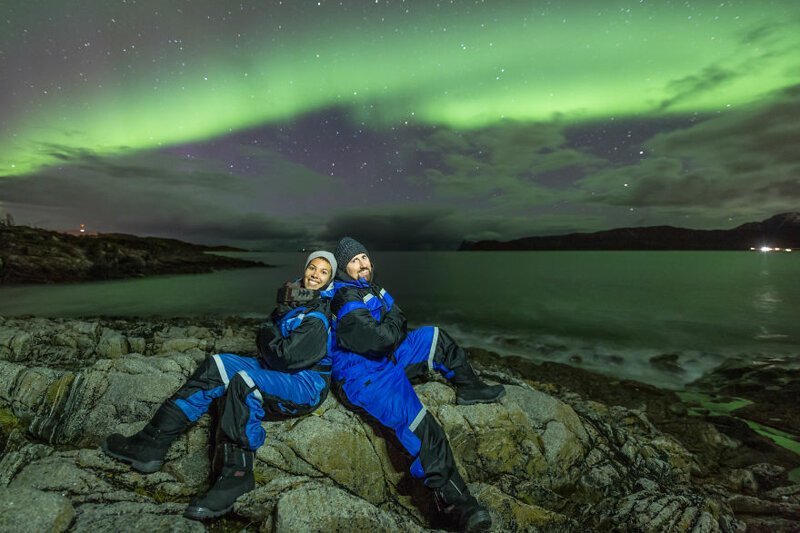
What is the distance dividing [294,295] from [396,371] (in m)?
1.64

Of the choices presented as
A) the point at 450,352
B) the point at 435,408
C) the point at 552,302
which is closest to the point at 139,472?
the point at 435,408

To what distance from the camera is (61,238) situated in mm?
57875

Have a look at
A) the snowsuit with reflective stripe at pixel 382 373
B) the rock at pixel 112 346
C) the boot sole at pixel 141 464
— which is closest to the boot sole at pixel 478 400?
the snowsuit with reflective stripe at pixel 382 373

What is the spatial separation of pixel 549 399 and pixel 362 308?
3.82 m

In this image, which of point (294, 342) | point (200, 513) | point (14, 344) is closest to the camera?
point (200, 513)

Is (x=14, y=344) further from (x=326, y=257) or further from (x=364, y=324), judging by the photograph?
(x=364, y=324)

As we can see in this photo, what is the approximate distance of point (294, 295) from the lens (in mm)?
4453

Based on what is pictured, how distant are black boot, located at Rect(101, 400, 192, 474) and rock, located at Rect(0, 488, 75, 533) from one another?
2.85 feet

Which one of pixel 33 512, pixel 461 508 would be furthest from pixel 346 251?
pixel 33 512

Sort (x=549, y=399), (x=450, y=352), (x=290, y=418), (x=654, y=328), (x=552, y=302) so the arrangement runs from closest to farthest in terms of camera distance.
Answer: (x=290, y=418), (x=450, y=352), (x=549, y=399), (x=654, y=328), (x=552, y=302)

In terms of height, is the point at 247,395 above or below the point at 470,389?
above

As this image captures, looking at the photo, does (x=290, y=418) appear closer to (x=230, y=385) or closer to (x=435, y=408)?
(x=230, y=385)

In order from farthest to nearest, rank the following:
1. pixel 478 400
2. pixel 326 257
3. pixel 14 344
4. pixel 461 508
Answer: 1. pixel 14 344
2. pixel 478 400
3. pixel 326 257
4. pixel 461 508

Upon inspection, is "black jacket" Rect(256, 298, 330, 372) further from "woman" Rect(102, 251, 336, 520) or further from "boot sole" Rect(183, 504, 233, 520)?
"boot sole" Rect(183, 504, 233, 520)
